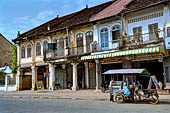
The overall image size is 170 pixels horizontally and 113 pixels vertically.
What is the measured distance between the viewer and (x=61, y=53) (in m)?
24.7

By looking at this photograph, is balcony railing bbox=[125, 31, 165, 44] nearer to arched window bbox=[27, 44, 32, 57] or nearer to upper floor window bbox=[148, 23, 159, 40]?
upper floor window bbox=[148, 23, 159, 40]

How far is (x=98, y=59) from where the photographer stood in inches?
842

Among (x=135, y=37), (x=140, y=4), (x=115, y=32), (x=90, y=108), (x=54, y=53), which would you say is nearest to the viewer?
(x=90, y=108)

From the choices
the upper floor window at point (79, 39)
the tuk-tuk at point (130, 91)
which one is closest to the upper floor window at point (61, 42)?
the upper floor window at point (79, 39)

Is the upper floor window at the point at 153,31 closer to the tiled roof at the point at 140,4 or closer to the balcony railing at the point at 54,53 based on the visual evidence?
the tiled roof at the point at 140,4

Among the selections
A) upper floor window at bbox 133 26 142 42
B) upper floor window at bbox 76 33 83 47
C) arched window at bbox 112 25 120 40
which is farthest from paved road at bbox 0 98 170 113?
upper floor window at bbox 76 33 83 47

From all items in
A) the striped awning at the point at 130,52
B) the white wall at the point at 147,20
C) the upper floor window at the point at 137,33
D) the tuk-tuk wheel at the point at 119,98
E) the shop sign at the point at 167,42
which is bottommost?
the tuk-tuk wheel at the point at 119,98

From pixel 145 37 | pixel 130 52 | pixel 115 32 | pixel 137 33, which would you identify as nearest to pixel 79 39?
pixel 115 32

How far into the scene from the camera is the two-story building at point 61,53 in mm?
23531

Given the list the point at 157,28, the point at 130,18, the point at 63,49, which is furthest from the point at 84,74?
the point at 157,28

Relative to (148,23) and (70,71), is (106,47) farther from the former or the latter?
(70,71)

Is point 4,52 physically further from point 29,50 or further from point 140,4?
point 140,4

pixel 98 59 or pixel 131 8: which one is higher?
pixel 131 8

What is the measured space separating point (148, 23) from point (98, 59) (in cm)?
600
